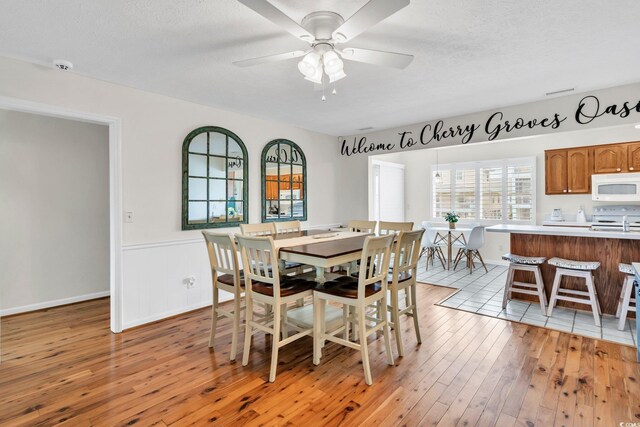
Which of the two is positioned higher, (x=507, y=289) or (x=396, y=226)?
(x=396, y=226)

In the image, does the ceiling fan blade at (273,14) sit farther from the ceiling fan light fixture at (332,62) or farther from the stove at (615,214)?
the stove at (615,214)

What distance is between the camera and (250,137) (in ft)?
14.3

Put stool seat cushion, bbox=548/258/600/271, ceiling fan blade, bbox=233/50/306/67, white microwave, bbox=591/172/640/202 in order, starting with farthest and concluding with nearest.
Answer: white microwave, bbox=591/172/640/202, stool seat cushion, bbox=548/258/600/271, ceiling fan blade, bbox=233/50/306/67

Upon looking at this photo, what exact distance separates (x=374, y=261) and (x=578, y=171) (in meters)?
→ 5.17

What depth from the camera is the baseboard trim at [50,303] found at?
3646mm

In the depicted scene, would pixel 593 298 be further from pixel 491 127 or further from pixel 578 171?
pixel 578 171

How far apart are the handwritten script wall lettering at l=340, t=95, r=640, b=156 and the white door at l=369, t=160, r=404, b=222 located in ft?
3.80

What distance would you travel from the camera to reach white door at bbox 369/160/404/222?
21.5ft

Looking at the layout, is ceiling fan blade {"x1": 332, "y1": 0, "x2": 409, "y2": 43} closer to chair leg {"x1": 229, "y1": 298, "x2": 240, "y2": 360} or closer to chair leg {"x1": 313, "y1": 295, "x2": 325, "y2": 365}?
chair leg {"x1": 313, "y1": 295, "x2": 325, "y2": 365}

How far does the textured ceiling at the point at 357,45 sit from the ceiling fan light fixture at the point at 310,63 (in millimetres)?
258

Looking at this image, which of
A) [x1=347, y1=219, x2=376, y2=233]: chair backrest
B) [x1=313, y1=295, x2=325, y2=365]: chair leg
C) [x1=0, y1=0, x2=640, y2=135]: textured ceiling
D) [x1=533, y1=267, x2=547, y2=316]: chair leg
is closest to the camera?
[x1=0, y1=0, x2=640, y2=135]: textured ceiling

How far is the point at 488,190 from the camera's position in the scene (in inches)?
259

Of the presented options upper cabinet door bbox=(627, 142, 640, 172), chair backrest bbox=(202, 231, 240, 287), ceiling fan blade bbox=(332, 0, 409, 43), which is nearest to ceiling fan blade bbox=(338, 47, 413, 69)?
ceiling fan blade bbox=(332, 0, 409, 43)

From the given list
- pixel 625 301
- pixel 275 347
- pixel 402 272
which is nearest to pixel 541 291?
pixel 625 301
